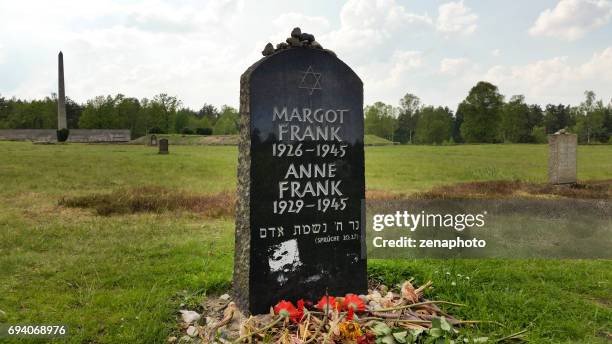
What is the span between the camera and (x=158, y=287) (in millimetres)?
5844

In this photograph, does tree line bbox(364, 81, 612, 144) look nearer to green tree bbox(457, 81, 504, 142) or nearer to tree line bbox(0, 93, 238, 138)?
green tree bbox(457, 81, 504, 142)

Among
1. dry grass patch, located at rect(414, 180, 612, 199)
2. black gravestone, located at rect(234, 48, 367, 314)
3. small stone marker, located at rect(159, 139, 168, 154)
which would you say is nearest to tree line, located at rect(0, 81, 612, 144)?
small stone marker, located at rect(159, 139, 168, 154)

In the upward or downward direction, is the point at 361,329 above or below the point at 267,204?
below

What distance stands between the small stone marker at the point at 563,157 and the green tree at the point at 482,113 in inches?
2249

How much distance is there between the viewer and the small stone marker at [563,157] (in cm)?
1557

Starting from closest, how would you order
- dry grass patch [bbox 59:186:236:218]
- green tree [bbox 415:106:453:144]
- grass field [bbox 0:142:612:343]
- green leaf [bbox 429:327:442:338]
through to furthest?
green leaf [bbox 429:327:442:338] → grass field [bbox 0:142:612:343] → dry grass patch [bbox 59:186:236:218] → green tree [bbox 415:106:453:144]

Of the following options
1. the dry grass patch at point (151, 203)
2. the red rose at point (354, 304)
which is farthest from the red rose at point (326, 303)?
the dry grass patch at point (151, 203)

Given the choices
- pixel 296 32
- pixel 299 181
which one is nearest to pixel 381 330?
pixel 299 181

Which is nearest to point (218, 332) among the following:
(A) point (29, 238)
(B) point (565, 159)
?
(A) point (29, 238)

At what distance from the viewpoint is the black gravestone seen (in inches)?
191

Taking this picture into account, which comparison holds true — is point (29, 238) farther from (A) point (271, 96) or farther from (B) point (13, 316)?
(A) point (271, 96)

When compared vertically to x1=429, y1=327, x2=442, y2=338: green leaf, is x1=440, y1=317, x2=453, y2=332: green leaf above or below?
above

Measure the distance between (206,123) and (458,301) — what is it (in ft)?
255

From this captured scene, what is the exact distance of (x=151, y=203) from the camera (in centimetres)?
1127
